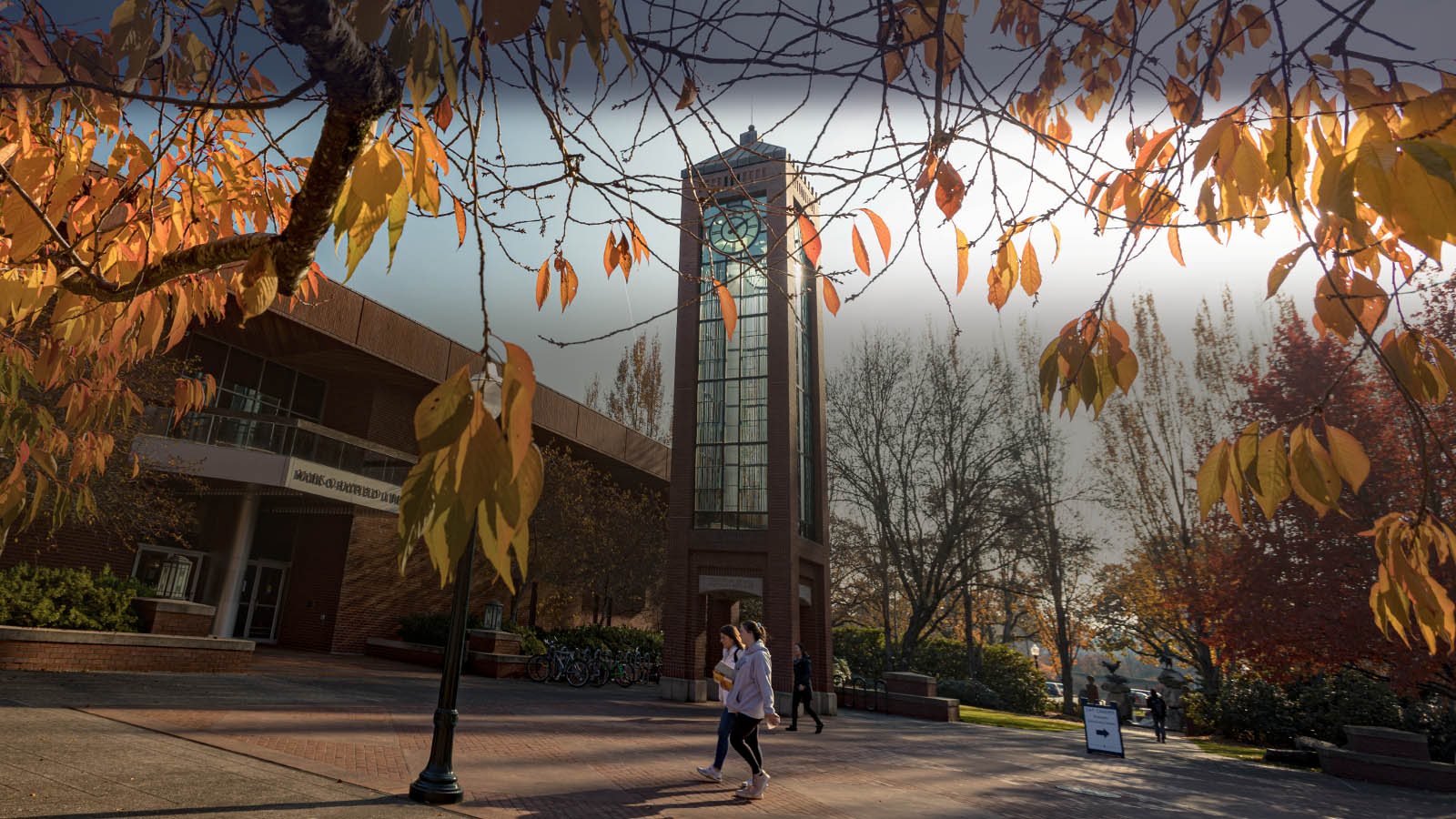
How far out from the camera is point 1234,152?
1589 mm

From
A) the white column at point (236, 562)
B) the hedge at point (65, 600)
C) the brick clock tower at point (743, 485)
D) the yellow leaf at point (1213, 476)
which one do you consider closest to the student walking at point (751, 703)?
the yellow leaf at point (1213, 476)

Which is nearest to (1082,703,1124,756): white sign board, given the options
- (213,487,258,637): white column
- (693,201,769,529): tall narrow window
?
(693,201,769,529): tall narrow window

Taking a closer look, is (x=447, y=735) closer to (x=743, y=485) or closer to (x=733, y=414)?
(x=743, y=485)

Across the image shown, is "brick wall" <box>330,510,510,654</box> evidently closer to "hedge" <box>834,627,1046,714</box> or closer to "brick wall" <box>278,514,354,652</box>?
"brick wall" <box>278,514,354,652</box>

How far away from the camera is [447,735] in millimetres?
5660

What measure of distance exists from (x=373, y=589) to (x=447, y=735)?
65.1ft

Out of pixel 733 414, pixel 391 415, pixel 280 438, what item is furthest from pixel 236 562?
pixel 733 414

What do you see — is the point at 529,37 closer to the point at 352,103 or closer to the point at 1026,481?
the point at 352,103

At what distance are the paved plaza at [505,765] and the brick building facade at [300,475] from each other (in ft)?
18.4

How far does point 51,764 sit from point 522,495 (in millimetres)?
6484

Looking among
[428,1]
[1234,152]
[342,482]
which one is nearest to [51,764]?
[428,1]

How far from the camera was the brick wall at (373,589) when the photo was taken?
22.3 metres

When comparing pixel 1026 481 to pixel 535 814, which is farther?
pixel 1026 481

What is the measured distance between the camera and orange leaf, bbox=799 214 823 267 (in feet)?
8.36
